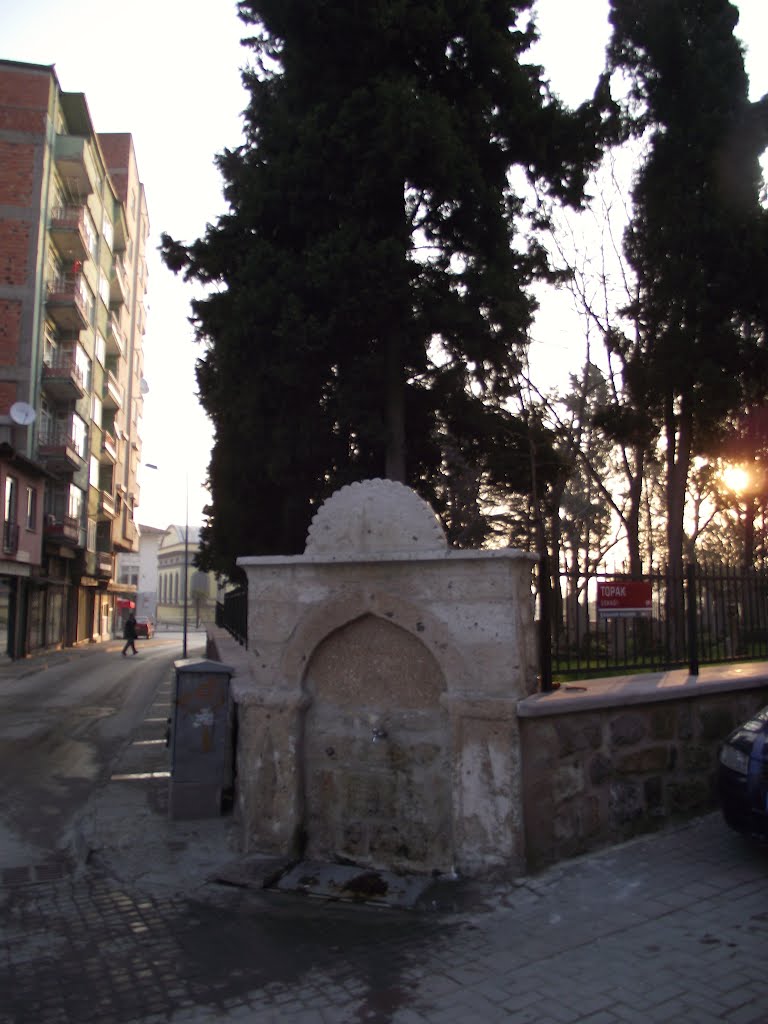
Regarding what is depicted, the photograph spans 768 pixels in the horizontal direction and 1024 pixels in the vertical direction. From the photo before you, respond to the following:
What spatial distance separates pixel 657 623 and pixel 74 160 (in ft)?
116

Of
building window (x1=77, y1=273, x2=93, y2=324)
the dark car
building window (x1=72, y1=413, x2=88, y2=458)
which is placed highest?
building window (x1=77, y1=273, x2=93, y2=324)

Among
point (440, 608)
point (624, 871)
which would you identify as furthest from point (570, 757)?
point (440, 608)

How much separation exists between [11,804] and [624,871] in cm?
596

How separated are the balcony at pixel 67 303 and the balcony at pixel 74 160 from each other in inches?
166

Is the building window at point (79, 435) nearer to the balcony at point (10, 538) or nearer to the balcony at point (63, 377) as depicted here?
the balcony at point (63, 377)

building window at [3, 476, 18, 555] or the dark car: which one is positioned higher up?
building window at [3, 476, 18, 555]

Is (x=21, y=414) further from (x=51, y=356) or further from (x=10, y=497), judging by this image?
(x=51, y=356)

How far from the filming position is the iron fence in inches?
250

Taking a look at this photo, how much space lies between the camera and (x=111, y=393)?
147 ft

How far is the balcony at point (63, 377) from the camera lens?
33.4 meters

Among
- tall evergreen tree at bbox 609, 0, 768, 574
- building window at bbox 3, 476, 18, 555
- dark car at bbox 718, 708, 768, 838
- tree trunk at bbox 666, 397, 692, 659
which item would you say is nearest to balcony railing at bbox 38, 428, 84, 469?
building window at bbox 3, 476, 18, 555

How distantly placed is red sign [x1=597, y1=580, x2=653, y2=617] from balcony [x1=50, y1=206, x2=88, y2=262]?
33309 mm

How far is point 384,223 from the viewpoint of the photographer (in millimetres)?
14727

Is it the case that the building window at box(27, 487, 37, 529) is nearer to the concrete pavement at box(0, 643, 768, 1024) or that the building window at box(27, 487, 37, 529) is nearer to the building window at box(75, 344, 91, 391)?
the building window at box(75, 344, 91, 391)
